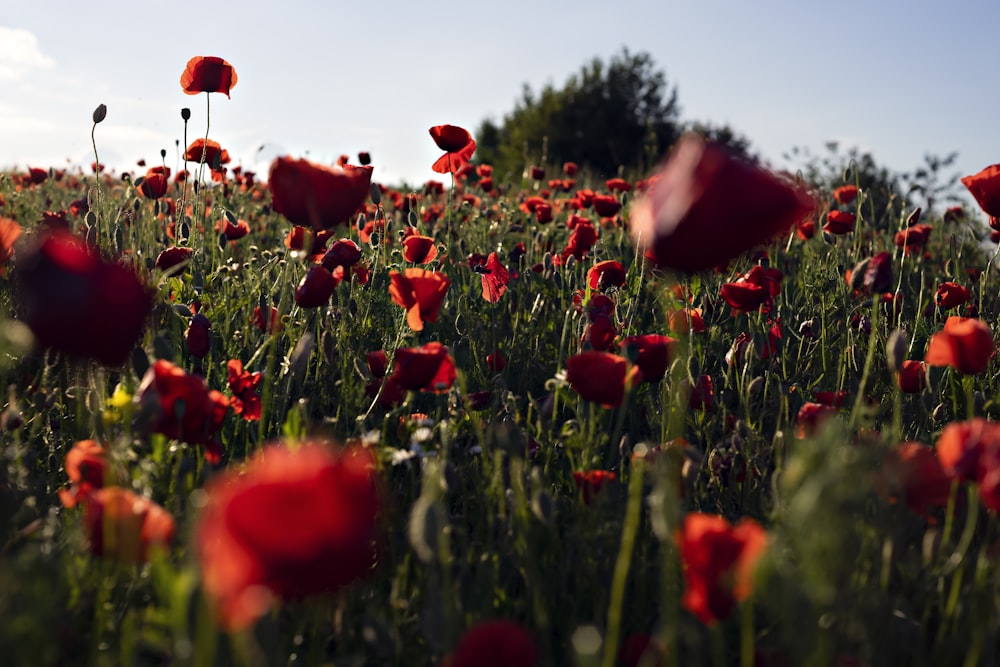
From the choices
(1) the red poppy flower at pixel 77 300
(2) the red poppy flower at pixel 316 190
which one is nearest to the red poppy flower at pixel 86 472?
(1) the red poppy flower at pixel 77 300

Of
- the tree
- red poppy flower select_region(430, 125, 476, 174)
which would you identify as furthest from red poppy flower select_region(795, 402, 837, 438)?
the tree

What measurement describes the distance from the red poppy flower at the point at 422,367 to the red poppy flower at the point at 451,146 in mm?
1930

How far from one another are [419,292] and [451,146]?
171cm

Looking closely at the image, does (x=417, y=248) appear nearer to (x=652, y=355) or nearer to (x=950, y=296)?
(x=652, y=355)

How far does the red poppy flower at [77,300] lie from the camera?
54.3 inches

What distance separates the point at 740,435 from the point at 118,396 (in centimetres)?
145

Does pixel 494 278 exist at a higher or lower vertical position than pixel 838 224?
lower

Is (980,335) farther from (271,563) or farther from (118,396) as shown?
(118,396)

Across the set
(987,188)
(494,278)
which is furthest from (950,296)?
(494,278)

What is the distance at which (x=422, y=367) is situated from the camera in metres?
1.86

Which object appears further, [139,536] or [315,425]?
[315,425]

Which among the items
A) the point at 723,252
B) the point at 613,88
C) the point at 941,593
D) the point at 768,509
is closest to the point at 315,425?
the point at 768,509

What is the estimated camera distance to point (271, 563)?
2.95 feet

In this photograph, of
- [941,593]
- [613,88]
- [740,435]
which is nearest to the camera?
[941,593]
